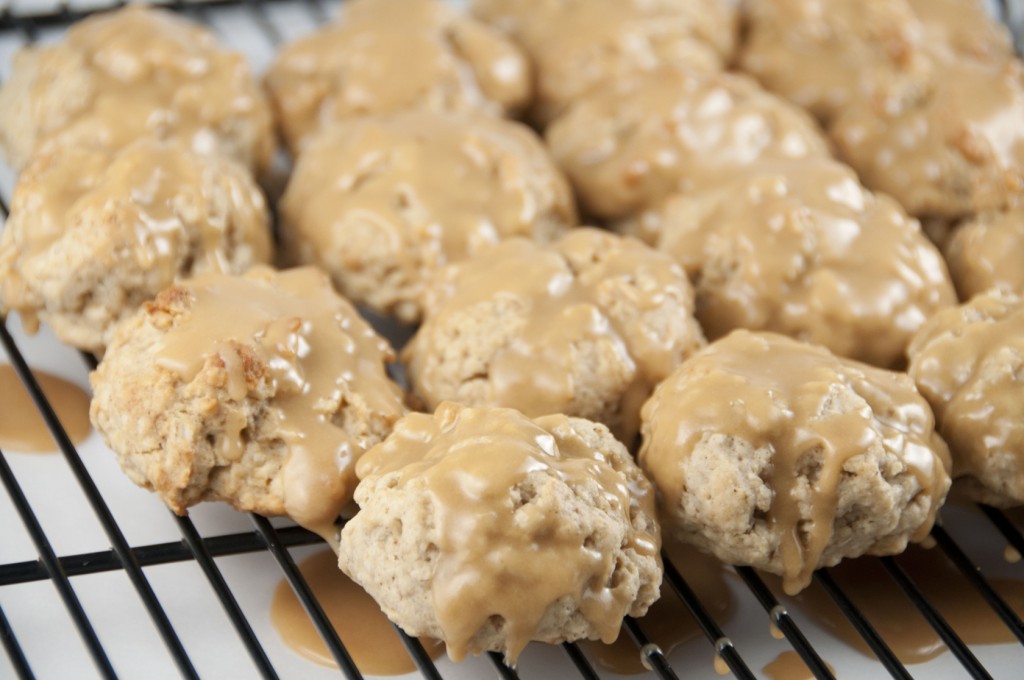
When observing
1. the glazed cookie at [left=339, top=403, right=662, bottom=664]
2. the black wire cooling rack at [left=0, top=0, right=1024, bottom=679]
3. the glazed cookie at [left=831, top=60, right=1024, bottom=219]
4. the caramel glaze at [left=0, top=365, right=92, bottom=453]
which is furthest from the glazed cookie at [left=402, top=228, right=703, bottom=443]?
the glazed cookie at [left=831, top=60, right=1024, bottom=219]

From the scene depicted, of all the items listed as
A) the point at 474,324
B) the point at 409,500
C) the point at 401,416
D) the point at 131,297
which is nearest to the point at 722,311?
the point at 474,324

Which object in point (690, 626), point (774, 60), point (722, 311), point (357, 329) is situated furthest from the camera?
point (774, 60)

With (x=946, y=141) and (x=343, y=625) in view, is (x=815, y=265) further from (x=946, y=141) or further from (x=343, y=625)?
(x=343, y=625)

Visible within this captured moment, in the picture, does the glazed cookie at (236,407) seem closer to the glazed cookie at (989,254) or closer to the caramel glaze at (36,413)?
the caramel glaze at (36,413)

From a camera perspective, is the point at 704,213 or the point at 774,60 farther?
the point at 774,60

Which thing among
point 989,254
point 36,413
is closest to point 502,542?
point 36,413

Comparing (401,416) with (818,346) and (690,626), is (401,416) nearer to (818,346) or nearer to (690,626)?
(690,626)
